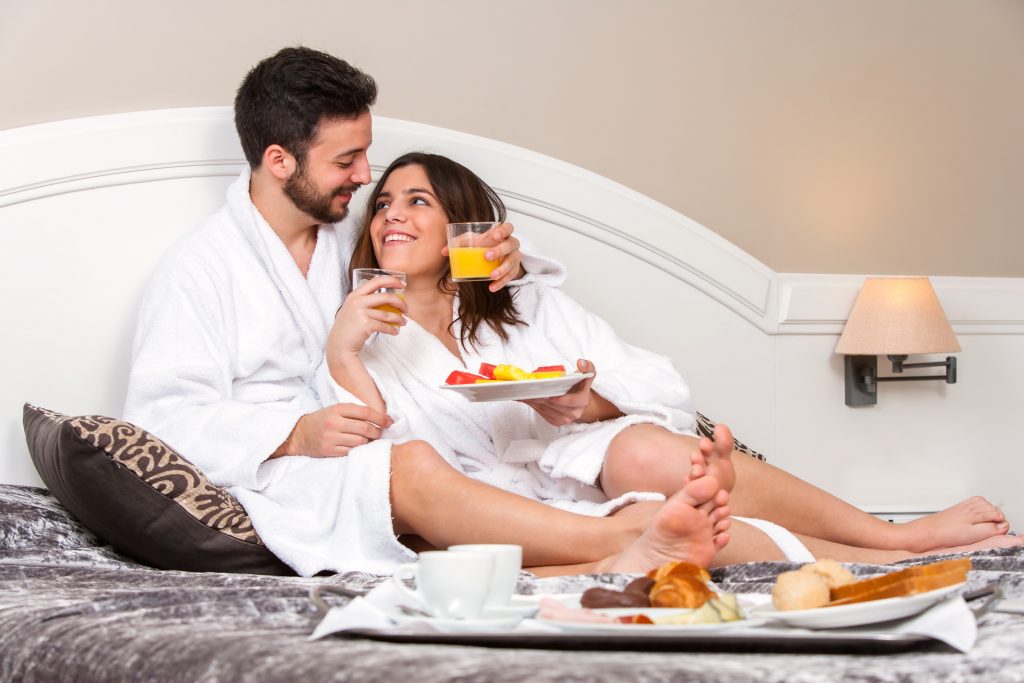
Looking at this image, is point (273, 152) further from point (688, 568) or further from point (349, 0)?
point (688, 568)

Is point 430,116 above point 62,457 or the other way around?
above

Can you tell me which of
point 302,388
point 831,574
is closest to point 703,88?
point 302,388

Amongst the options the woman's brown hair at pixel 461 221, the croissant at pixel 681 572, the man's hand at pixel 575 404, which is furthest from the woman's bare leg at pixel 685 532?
the woman's brown hair at pixel 461 221

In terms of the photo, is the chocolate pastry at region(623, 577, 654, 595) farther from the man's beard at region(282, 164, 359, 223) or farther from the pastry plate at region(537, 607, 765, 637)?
the man's beard at region(282, 164, 359, 223)

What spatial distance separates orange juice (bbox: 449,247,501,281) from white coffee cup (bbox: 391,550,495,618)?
3.61 ft

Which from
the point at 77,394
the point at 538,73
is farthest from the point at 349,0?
the point at 77,394

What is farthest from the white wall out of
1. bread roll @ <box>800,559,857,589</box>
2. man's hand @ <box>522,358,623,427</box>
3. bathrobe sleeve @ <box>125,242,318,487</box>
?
bread roll @ <box>800,559,857,589</box>

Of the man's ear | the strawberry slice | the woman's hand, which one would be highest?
the man's ear

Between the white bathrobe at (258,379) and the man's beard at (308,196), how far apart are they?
0.27 ft

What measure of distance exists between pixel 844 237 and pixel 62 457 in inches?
86.9

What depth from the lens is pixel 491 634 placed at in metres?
0.99

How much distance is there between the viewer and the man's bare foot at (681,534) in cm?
141

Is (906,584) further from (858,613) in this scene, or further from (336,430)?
(336,430)

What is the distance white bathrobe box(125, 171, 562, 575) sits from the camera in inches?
71.6
